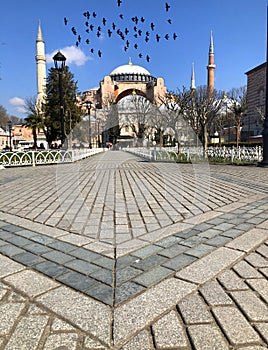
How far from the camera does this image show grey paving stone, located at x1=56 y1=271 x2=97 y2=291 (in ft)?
7.81

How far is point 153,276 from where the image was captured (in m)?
2.54

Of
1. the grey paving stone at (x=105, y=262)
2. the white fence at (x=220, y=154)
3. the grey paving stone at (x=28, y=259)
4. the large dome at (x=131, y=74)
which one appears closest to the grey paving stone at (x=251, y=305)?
the grey paving stone at (x=105, y=262)

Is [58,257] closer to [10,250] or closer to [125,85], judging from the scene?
[10,250]

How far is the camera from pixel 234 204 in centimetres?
529

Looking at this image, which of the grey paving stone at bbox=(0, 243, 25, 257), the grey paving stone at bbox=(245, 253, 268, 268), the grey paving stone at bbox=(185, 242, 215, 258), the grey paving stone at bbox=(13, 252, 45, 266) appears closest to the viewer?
the grey paving stone at bbox=(245, 253, 268, 268)

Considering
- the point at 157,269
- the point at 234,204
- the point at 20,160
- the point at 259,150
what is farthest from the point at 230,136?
→ the point at 157,269

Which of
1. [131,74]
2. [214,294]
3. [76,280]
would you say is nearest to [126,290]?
[76,280]

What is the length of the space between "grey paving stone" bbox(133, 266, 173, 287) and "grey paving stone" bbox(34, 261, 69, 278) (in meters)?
0.74

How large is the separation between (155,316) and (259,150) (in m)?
14.6

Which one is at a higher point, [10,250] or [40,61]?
[40,61]

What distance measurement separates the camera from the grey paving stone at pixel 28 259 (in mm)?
2879

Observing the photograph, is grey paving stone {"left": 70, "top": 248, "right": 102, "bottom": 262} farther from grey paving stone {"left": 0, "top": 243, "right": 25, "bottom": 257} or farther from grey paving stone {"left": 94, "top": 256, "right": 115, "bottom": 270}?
grey paving stone {"left": 0, "top": 243, "right": 25, "bottom": 257}

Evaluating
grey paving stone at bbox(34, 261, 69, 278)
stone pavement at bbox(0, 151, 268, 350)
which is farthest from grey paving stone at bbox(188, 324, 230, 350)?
grey paving stone at bbox(34, 261, 69, 278)

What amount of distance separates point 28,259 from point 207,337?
2.01 m
